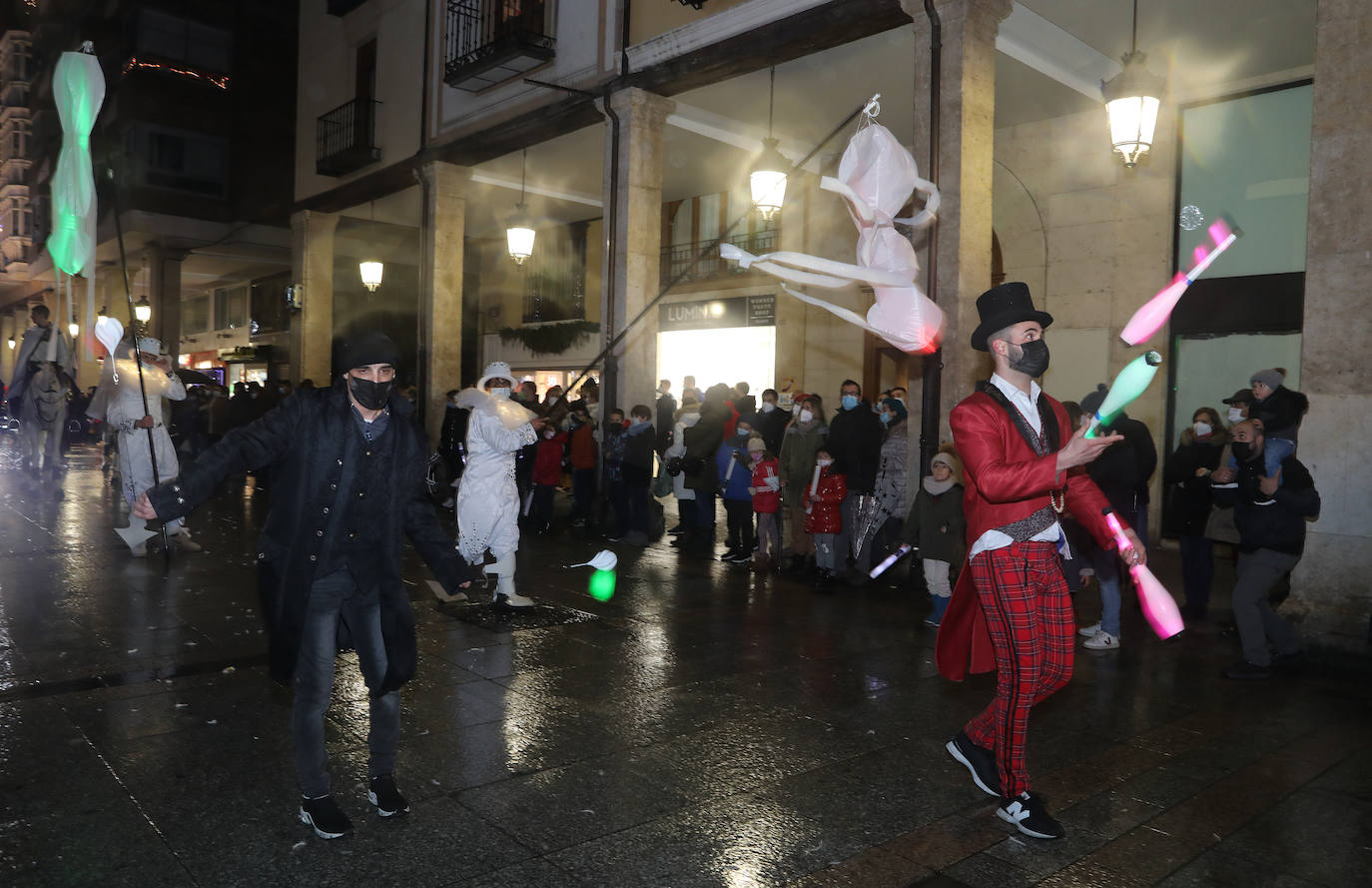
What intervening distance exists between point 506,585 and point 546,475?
494 cm

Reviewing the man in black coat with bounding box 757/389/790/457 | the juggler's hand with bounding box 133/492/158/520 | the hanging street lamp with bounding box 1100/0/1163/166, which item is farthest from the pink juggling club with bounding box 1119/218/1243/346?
the man in black coat with bounding box 757/389/790/457

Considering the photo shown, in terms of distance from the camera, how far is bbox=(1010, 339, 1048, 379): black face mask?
3924mm

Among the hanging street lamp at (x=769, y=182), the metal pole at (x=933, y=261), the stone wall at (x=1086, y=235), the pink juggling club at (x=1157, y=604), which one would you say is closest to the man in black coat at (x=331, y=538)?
the pink juggling club at (x=1157, y=604)

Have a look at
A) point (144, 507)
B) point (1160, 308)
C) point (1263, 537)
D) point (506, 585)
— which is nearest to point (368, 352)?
point (144, 507)

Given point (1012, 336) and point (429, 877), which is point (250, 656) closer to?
point (429, 877)

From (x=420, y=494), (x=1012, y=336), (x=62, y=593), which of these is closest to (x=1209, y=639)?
(x=1012, y=336)

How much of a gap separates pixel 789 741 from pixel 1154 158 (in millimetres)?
10601

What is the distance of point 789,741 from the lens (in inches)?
196

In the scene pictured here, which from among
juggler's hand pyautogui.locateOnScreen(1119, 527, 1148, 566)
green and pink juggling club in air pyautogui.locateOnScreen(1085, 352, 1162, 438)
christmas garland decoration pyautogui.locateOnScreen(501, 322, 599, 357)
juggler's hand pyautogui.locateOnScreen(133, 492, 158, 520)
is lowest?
juggler's hand pyautogui.locateOnScreen(1119, 527, 1148, 566)

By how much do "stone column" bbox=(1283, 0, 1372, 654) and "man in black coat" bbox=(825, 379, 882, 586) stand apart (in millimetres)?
3602

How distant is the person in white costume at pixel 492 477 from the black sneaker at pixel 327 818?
152 inches

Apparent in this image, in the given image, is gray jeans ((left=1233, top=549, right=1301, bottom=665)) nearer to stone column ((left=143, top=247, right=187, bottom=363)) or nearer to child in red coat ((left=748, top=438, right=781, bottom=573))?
child in red coat ((left=748, top=438, right=781, bottom=573))

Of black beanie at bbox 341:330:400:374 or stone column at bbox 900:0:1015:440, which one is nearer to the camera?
black beanie at bbox 341:330:400:374

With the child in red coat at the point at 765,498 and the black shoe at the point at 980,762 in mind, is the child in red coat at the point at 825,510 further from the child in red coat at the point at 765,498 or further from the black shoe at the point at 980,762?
the black shoe at the point at 980,762
